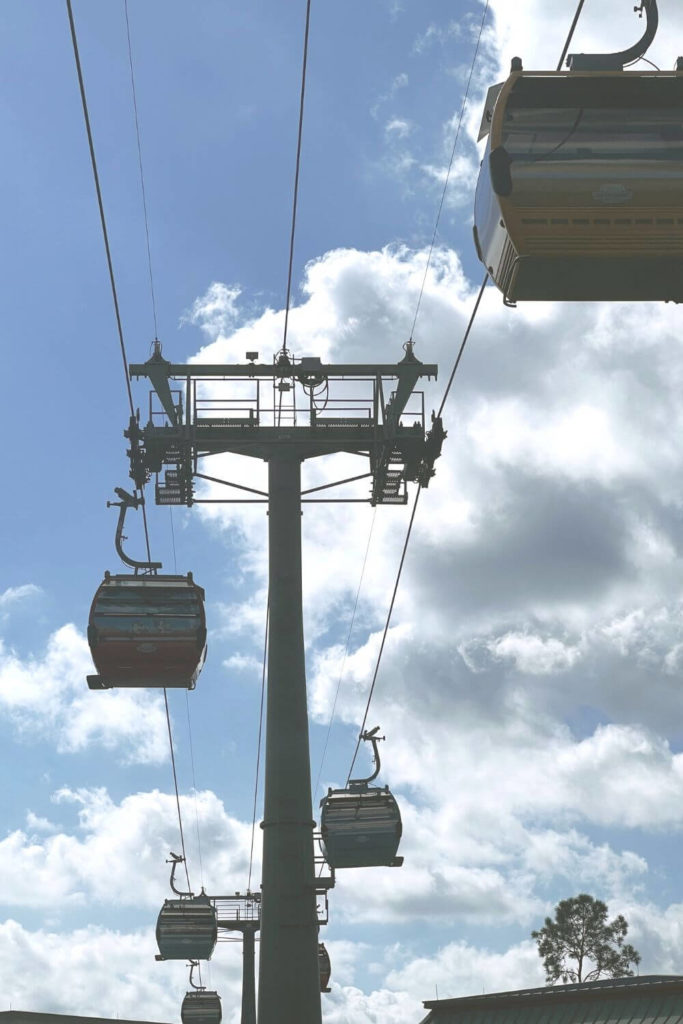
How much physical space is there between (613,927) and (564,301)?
63644mm

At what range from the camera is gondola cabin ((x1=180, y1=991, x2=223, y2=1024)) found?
46.8 meters

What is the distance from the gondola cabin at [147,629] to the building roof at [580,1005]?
26225mm

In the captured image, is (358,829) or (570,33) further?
(358,829)

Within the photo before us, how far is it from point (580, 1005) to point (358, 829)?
23.6m

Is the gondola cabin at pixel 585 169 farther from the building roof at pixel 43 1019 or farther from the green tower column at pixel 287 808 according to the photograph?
the building roof at pixel 43 1019

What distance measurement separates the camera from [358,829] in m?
18.5

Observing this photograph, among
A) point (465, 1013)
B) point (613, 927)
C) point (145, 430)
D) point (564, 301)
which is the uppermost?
point (613, 927)

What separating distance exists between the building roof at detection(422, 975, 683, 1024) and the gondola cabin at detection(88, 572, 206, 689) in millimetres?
26225

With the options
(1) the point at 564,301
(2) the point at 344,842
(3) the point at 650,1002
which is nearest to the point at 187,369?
(2) the point at 344,842

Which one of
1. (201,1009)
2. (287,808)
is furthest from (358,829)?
(201,1009)

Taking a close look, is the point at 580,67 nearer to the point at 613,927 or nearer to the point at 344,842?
the point at 344,842

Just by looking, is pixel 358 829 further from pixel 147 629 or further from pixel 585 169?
pixel 585 169

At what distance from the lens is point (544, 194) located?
24.8 feet

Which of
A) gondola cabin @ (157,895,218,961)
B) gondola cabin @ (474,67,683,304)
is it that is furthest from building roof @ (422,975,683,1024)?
gondola cabin @ (474,67,683,304)
